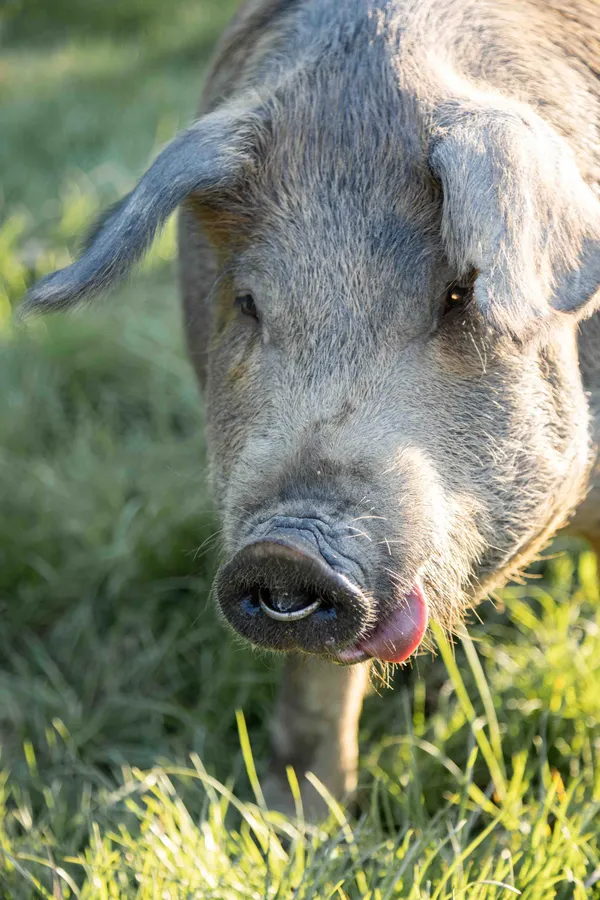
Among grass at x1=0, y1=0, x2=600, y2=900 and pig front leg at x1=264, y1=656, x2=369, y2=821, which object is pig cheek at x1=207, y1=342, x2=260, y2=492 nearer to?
grass at x1=0, y1=0, x2=600, y2=900

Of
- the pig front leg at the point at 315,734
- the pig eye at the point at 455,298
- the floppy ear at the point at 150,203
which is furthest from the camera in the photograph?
the pig front leg at the point at 315,734

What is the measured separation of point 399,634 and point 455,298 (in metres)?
0.67

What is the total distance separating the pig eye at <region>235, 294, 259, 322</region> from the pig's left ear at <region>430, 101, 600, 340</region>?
0.50 m

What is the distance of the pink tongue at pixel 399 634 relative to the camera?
2.14 metres

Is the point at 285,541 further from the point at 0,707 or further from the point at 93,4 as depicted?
the point at 93,4

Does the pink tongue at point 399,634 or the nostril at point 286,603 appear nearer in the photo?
the nostril at point 286,603

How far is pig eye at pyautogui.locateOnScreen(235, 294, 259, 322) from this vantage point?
2480 millimetres

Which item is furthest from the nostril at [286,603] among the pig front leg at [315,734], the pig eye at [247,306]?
the pig front leg at [315,734]

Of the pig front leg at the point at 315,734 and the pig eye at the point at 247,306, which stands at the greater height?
the pig eye at the point at 247,306

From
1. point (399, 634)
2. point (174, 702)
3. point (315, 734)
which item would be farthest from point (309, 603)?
point (174, 702)

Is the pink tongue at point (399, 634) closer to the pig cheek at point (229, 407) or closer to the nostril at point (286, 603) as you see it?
the nostril at point (286, 603)

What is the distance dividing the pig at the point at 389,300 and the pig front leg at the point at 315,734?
0.47 meters

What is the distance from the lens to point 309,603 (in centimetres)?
204

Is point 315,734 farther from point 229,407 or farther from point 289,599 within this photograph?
point 289,599
